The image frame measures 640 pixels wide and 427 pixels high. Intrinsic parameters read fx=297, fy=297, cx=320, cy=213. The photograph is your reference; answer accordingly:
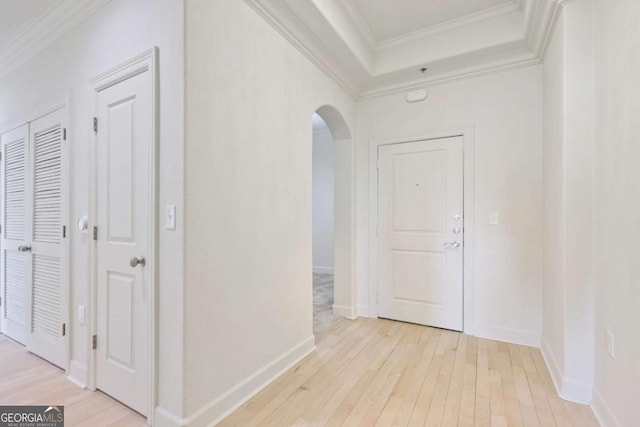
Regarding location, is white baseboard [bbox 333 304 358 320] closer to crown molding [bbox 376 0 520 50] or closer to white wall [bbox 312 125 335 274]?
white wall [bbox 312 125 335 274]

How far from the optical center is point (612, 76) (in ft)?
5.28

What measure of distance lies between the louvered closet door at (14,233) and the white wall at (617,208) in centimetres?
416

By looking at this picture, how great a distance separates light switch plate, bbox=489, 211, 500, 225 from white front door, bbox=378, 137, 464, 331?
0.84 feet

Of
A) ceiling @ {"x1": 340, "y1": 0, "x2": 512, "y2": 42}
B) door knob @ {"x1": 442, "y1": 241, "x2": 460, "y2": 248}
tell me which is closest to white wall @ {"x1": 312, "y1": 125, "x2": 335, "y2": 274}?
door knob @ {"x1": 442, "y1": 241, "x2": 460, "y2": 248}

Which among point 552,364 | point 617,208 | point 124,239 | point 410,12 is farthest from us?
point 410,12

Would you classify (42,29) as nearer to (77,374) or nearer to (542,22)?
(77,374)

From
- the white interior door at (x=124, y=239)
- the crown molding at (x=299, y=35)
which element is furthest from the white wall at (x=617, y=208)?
the white interior door at (x=124, y=239)

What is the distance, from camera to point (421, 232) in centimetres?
320

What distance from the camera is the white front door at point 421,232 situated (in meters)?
3.04

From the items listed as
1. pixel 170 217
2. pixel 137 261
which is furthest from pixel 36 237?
pixel 170 217

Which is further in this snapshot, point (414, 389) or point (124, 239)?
point (414, 389)

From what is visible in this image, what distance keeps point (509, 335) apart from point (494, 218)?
43.0 inches

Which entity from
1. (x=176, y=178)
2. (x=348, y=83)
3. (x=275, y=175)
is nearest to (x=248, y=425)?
(x=176, y=178)

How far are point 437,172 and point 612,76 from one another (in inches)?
62.2
